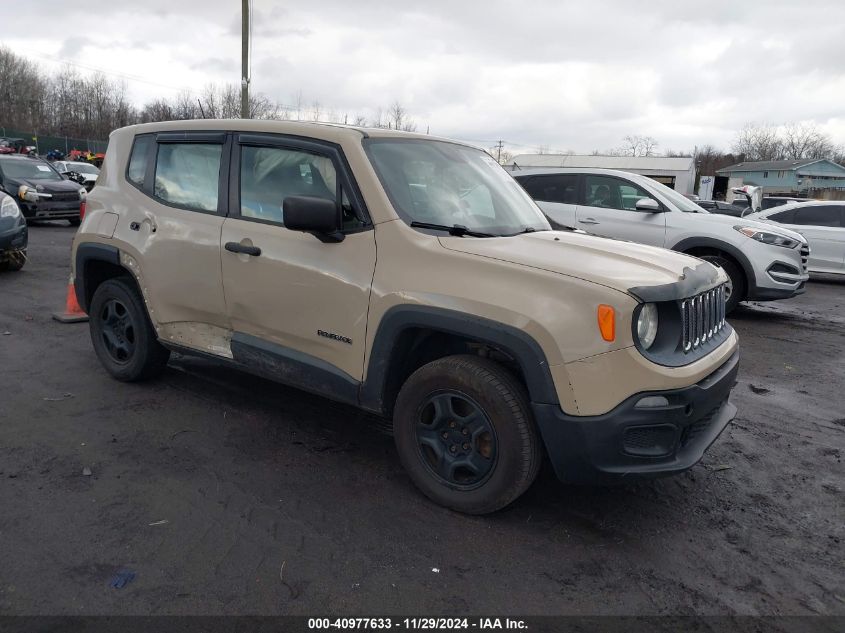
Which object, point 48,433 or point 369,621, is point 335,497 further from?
point 48,433

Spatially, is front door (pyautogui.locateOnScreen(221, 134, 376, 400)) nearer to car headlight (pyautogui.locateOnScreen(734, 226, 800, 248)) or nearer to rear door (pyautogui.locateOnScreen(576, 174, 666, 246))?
rear door (pyautogui.locateOnScreen(576, 174, 666, 246))

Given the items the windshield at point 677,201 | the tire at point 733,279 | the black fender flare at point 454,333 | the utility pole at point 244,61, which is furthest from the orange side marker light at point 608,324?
the utility pole at point 244,61

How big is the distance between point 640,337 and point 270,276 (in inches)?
81.5

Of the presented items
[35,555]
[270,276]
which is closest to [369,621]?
[35,555]

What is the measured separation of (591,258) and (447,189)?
1.00 m

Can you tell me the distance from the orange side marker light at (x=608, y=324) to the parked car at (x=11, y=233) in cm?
934

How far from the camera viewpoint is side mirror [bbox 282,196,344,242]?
3.32m

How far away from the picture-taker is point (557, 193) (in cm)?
948

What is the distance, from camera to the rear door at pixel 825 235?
12.6 metres

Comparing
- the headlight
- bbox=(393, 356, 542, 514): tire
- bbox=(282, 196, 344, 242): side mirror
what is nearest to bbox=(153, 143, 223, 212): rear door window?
bbox=(282, 196, 344, 242): side mirror

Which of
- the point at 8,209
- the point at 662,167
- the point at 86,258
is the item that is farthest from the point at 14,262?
the point at 662,167

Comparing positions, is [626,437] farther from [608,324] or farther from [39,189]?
[39,189]

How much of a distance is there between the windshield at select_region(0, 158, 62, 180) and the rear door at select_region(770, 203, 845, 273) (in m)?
16.8

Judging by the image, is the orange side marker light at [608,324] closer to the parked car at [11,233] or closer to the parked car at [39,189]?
the parked car at [11,233]
